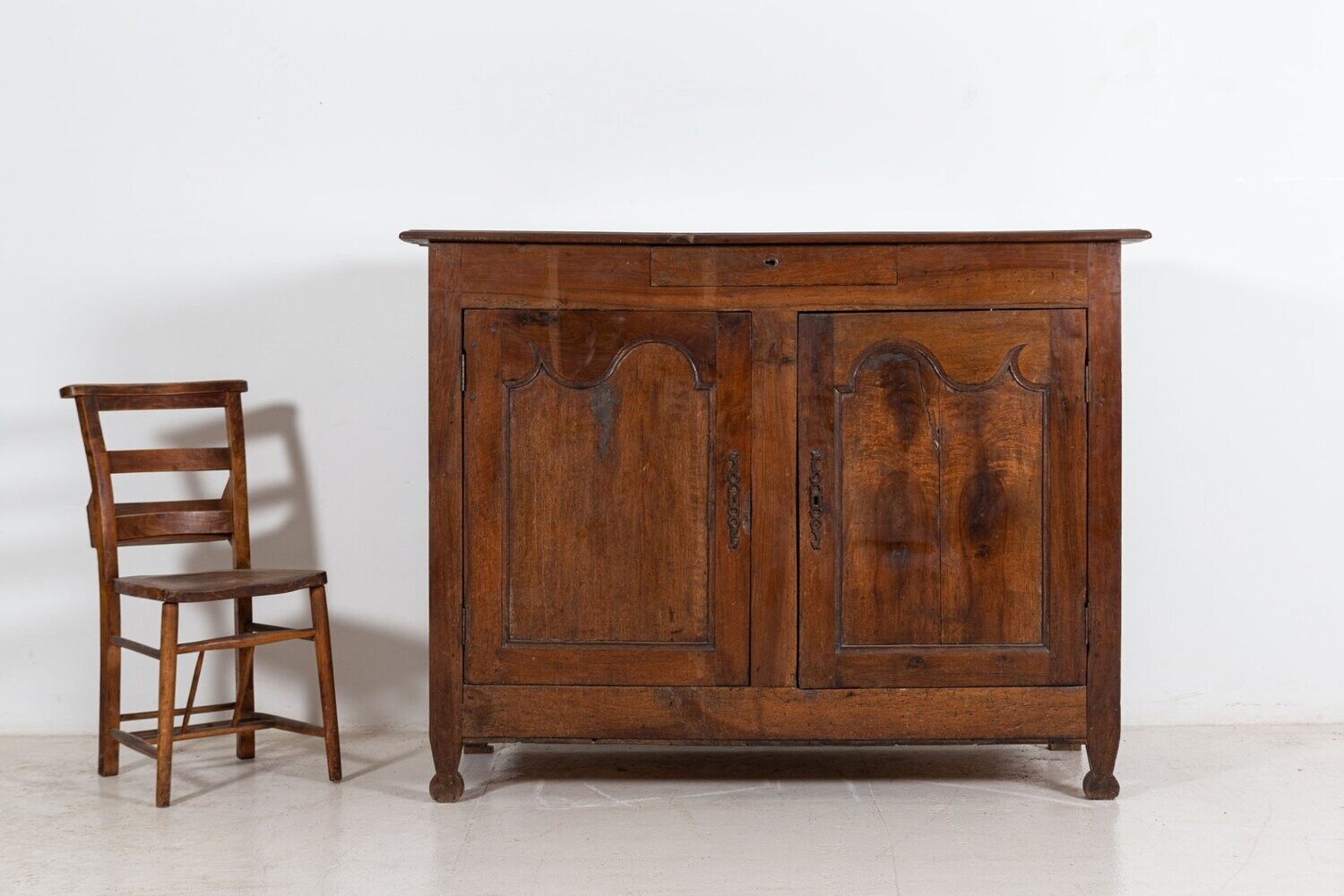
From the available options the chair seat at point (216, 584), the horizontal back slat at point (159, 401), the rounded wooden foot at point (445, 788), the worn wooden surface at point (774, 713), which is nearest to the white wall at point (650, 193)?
the horizontal back slat at point (159, 401)

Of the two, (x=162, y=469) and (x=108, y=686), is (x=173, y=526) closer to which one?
(x=162, y=469)

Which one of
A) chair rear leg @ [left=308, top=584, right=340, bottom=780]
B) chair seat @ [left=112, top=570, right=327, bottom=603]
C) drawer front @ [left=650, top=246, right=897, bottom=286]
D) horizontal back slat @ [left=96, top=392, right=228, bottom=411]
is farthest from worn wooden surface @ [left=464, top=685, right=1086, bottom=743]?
horizontal back slat @ [left=96, top=392, right=228, bottom=411]

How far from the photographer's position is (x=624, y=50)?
10.9 ft

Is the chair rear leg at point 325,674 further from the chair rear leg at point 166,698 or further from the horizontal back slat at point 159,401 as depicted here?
the horizontal back slat at point 159,401

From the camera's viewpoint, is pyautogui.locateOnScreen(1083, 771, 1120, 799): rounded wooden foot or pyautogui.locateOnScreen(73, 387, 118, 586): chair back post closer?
pyautogui.locateOnScreen(1083, 771, 1120, 799): rounded wooden foot

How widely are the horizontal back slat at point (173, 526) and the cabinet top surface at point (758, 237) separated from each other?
99cm

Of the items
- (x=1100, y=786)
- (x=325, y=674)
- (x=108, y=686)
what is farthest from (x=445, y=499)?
(x=1100, y=786)

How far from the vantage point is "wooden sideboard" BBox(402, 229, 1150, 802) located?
8.60ft

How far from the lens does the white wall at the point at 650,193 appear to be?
130 inches

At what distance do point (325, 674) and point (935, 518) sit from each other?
149 cm

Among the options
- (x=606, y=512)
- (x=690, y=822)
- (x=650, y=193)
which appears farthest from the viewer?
(x=650, y=193)

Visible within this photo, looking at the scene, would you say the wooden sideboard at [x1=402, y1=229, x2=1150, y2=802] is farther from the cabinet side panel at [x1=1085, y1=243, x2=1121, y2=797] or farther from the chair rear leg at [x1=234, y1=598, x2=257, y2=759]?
the chair rear leg at [x1=234, y1=598, x2=257, y2=759]

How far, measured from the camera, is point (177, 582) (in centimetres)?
275

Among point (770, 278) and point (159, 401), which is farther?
point (159, 401)
